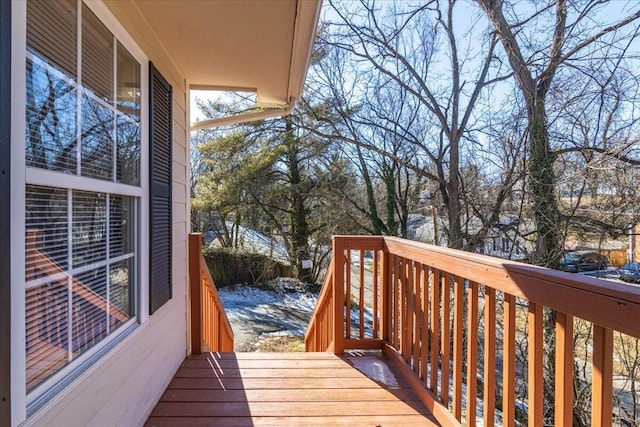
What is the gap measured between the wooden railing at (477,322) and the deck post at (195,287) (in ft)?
3.63

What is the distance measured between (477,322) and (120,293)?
66.5 inches

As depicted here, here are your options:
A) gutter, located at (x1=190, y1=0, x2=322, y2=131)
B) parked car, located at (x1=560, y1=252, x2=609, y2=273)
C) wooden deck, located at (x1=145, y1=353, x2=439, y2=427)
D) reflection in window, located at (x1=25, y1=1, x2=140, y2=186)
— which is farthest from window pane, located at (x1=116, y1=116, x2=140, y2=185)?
parked car, located at (x1=560, y1=252, x2=609, y2=273)

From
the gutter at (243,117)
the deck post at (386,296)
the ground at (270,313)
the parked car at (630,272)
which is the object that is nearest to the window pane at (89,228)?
the deck post at (386,296)

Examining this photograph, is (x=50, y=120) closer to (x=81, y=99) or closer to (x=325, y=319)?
(x=81, y=99)

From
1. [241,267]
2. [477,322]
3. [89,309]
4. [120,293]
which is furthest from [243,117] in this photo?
[241,267]

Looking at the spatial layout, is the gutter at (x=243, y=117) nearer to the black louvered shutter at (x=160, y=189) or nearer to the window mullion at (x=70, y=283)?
the black louvered shutter at (x=160, y=189)

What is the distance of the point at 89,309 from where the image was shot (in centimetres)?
135

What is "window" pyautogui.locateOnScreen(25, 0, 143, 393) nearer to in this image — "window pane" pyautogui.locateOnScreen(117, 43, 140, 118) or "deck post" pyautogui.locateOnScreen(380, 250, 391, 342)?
"window pane" pyautogui.locateOnScreen(117, 43, 140, 118)

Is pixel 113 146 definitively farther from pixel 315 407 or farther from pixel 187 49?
pixel 315 407

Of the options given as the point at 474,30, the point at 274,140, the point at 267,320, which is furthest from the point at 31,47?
the point at 274,140

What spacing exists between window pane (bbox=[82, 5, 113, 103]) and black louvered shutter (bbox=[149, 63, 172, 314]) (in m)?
0.42

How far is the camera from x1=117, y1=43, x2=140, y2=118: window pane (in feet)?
5.46

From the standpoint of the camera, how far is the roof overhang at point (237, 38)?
1.82 meters

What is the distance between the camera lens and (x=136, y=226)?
184cm
